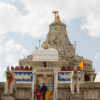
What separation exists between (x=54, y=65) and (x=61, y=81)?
5.96 ft

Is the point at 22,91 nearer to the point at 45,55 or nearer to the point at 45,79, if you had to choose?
the point at 45,79

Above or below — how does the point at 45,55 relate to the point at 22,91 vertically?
above

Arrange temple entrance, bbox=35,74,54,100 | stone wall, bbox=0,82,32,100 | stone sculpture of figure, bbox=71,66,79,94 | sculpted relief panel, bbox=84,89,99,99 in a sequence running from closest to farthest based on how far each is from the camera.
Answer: stone sculpture of figure, bbox=71,66,79,94 < sculpted relief panel, bbox=84,89,99,99 < stone wall, bbox=0,82,32,100 < temple entrance, bbox=35,74,54,100

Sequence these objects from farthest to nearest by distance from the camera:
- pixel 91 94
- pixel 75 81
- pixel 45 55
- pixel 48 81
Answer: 1. pixel 45 55
2. pixel 48 81
3. pixel 91 94
4. pixel 75 81

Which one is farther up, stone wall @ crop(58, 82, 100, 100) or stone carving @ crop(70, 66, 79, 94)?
stone carving @ crop(70, 66, 79, 94)

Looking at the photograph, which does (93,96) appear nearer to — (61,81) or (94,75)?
(61,81)

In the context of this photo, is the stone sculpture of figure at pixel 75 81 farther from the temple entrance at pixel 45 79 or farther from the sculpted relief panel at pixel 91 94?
the temple entrance at pixel 45 79

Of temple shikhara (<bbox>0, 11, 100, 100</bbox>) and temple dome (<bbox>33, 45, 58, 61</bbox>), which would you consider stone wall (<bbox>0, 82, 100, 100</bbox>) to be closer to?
temple shikhara (<bbox>0, 11, 100, 100</bbox>)

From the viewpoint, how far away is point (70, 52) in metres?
55.5

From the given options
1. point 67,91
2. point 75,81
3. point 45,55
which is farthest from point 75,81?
point 45,55

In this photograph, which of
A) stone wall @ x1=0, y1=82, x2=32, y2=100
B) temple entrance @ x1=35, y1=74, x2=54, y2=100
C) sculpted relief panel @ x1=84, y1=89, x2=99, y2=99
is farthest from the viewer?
temple entrance @ x1=35, y1=74, x2=54, y2=100

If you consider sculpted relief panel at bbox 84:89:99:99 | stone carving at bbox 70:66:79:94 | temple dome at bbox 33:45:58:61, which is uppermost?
temple dome at bbox 33:45:58:61

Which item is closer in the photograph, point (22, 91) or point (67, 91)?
point (67, 91)

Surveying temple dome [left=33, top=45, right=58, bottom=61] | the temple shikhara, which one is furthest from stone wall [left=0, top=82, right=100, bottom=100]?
temple dome [left=33, top=45, right=58, bottom=61]
